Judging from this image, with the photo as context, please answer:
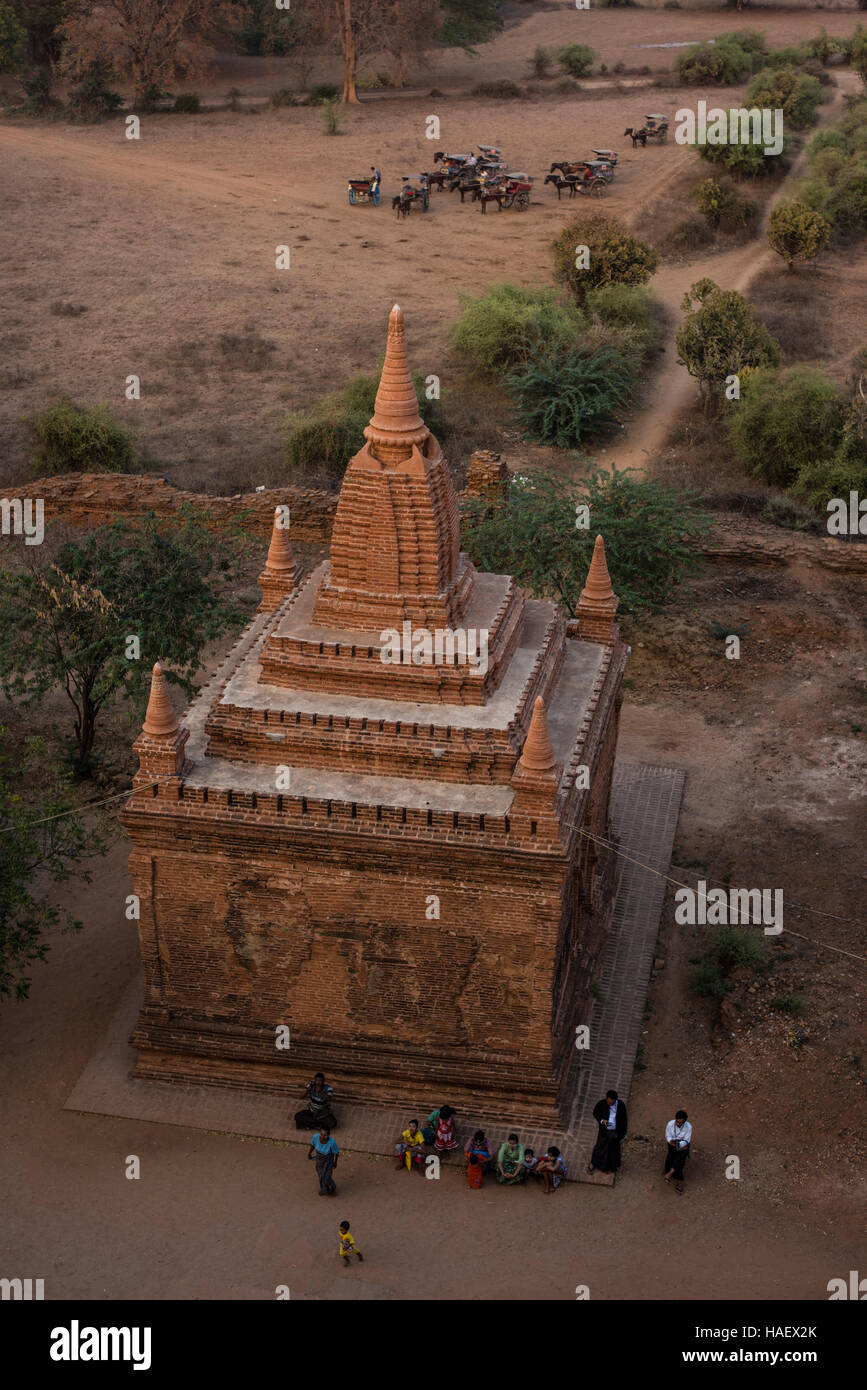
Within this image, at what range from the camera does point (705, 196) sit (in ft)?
176

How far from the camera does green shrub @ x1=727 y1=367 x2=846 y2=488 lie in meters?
36.0

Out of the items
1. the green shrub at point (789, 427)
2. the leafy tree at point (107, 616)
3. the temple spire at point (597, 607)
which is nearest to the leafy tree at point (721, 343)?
the green shrub at point (789, 427)

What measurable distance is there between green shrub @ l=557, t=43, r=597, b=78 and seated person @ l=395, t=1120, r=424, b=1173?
63.5m

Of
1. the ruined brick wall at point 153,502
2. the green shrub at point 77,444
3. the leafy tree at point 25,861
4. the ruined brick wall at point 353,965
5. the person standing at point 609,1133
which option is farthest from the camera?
the green shrub at point 77,444

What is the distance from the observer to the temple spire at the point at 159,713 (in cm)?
1817

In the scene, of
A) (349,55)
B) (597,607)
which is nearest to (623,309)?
(597,607)

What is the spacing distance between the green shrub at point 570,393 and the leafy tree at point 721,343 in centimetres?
179

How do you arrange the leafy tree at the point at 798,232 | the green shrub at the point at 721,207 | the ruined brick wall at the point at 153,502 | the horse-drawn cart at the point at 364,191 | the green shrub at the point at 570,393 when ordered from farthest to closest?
the horse-drawn cart at the point at 364,191
the green shrub at the point at 721,207
the leafy tree at the point at 798,232
the green shrub at the point at 570,393
the ruined brick wall at the point at 153,502

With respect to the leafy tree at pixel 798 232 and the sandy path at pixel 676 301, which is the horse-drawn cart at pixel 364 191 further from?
the leafy tree at pixel 798 232

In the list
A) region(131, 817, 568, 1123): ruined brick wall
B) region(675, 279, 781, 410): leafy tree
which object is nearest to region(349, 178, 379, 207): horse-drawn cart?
region(675, 279, 781, 410): leafy tree

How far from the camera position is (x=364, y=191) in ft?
181

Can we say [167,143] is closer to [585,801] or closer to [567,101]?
[567,101]

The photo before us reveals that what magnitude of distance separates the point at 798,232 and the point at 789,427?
15.3 meters

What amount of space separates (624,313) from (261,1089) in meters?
28.9
